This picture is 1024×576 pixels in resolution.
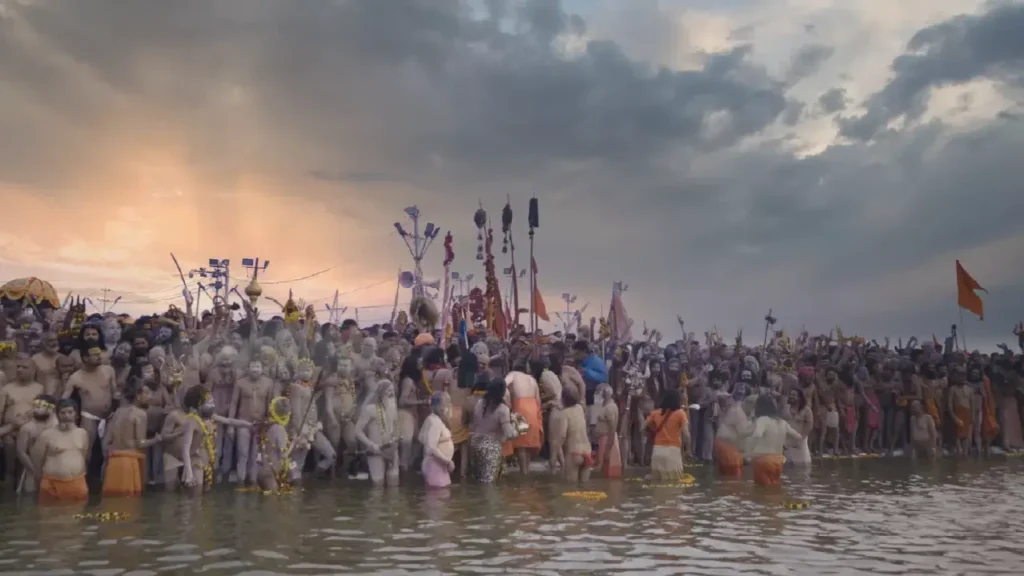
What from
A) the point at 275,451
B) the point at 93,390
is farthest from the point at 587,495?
the point at 93,390

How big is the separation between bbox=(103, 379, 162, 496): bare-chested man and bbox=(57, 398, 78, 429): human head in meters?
0.61

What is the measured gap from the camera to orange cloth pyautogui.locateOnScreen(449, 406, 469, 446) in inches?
595

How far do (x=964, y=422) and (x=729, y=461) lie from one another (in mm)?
8179

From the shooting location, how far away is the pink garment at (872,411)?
2047 cm

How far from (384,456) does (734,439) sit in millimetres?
5535

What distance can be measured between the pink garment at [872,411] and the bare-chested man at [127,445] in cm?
1410

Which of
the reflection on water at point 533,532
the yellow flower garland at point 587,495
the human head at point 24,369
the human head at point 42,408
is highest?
the human head at point 24,369

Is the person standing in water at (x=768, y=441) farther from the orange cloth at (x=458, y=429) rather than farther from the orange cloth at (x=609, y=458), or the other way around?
the orange cloth at (x=458, y=429)

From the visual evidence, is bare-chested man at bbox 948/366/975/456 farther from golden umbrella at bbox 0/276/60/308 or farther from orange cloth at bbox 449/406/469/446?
golden umbrella at bbox 0/276/60/308

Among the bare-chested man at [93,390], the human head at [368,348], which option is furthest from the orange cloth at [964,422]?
the bare-chested man at [93,390]

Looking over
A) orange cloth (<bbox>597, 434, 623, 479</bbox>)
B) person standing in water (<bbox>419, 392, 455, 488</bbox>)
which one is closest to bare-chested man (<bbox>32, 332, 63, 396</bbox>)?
person standing in water (<bbox>419, 392, 455, 488</bbox>)

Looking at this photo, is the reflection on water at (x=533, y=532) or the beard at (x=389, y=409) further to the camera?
the beard at (x=389, y=409)

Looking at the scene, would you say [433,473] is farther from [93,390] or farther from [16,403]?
[16,403]

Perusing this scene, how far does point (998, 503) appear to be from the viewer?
509 inches
